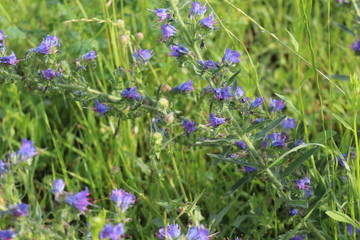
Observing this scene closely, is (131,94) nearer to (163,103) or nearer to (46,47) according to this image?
(163,103)

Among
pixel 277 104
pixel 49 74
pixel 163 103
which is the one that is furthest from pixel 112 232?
pixel 277 104

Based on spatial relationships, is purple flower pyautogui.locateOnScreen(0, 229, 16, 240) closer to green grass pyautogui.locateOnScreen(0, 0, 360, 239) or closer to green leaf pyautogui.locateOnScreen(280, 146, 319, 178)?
green grass pyautogui.locateOnScreen(0, 0, 360, 239)

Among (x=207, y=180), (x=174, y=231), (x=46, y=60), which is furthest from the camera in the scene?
(x=207, y=180)

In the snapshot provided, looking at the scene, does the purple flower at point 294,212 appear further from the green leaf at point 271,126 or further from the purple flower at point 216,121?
the purple flower at point 216,121

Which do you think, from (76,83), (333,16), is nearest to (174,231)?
(76,83)

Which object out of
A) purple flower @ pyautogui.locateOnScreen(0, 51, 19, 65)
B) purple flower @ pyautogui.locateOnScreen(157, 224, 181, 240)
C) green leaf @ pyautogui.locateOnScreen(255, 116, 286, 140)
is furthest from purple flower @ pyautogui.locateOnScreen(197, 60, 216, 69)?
purple flower @ pyautogui.locateOnScreen(0, 51, 19, 65)

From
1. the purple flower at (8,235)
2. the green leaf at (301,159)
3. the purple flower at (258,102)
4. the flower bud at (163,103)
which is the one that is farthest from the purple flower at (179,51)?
the purple flower at (8,235)

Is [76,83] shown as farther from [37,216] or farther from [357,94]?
[357,94]
